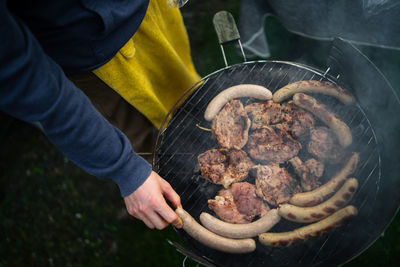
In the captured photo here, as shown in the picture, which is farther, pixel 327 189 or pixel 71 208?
pixel 71 208

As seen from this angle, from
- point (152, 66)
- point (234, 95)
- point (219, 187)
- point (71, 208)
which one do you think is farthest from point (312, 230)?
point (71, 208)

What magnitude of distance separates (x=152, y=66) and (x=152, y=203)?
1.46 m

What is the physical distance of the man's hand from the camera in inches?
82.7

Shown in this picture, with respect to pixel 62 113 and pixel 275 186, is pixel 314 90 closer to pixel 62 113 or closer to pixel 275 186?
pixel 275 186

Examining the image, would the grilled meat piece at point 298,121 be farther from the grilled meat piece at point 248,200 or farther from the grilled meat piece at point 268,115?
the grilled meat piece at point 248,200

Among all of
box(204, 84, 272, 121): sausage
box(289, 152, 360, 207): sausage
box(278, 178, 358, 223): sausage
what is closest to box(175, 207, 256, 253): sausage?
box(278, 178, 358, 223): sausage

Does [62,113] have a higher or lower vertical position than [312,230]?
higher

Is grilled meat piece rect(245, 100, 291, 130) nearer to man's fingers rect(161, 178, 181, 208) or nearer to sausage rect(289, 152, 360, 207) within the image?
sausage rect(289, 152, 360, 207)

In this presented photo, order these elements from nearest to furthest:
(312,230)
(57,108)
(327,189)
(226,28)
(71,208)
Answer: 1. (57,108)
2. (312,230)
3. (327,189)
4. (226,28)
5. (71,208)

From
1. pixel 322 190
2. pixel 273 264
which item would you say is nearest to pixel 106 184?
pixel 273 264

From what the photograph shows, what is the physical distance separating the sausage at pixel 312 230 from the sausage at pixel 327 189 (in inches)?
6.1

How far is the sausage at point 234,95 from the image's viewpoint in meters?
2.68

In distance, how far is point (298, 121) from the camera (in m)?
2.64

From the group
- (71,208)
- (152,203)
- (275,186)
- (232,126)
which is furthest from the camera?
(71,208)
